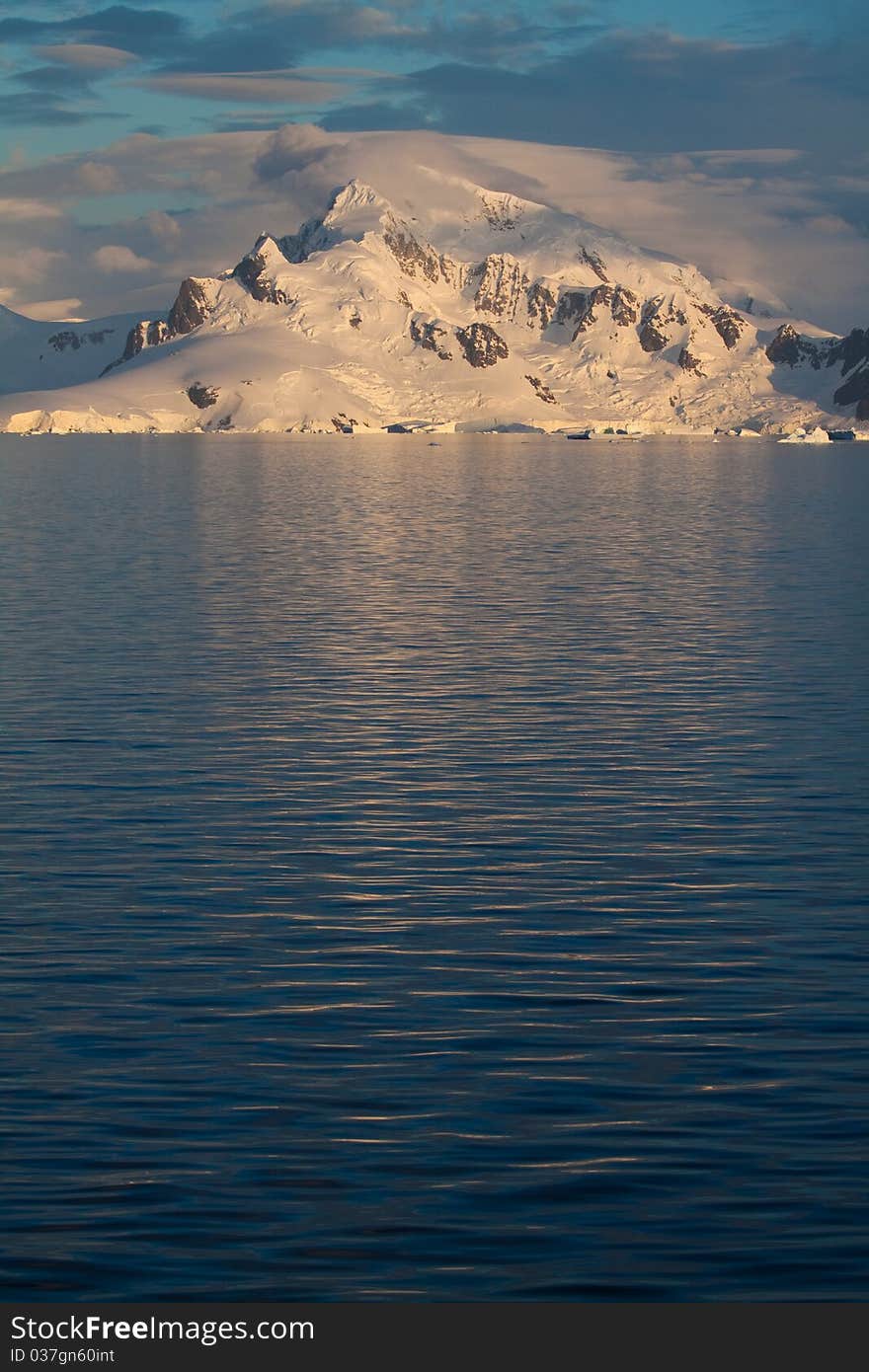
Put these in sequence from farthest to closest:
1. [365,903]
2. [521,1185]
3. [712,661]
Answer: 1. [712,661]
2. [365,903]
3. [521,1185]

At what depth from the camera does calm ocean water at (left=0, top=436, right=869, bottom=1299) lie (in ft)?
63.1

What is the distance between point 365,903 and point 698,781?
41.9ft

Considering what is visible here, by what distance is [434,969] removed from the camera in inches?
1094

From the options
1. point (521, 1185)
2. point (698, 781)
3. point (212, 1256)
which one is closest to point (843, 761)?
point (698, 781)

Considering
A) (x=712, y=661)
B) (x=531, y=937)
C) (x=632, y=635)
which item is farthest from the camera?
(x=632, y=635)

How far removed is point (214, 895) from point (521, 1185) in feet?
41.6

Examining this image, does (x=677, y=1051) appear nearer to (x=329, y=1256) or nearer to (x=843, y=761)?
(x=329, y=1256)

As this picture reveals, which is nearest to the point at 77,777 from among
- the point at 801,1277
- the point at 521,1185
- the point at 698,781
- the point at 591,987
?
the point at 698,781

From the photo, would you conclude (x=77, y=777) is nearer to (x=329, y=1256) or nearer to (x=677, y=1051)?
(x=677, y=1051)

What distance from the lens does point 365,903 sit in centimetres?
3136

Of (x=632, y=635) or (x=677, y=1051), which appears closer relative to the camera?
(x=677, y=1051)

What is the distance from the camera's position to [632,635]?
68.2 m

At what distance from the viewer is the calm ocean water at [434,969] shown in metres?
19.2

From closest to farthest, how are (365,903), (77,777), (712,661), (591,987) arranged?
→ 1. (591,987)
2. (365,903)
3. (77,777)
4. (712,661)
